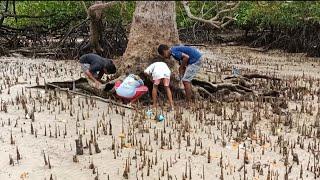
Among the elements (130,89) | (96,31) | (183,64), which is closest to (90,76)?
(130,89)

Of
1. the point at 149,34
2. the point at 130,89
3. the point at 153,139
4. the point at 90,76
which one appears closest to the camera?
the point at 153,139

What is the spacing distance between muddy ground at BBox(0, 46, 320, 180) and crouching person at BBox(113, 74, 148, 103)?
0.82 feet

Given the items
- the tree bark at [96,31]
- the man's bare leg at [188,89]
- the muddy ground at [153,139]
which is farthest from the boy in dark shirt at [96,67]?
the tree bark at [96,31]

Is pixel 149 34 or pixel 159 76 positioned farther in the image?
pixel 149 34

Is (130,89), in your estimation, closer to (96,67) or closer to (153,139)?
(96,67)

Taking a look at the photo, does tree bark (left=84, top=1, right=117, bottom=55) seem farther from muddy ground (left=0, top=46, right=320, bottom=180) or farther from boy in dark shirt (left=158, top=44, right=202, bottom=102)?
boy in dark shirt (left=158, top=44, right=202, bottom=102)

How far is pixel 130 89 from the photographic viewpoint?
6.70 metres

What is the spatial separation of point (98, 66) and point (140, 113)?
1123 millimetres

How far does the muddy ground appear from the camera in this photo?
4637 millimetres

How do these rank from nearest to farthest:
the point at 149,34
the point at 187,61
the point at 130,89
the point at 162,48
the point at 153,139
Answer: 1. the point at 153,139
2. the point at 130,89
3. the point at 162,48
4. the point at 187,61
5. the point at 149,34

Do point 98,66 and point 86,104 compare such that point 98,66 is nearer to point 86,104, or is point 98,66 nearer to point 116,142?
point 86,104

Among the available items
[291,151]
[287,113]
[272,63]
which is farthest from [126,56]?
[272,63]

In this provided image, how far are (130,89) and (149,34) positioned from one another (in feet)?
3.06

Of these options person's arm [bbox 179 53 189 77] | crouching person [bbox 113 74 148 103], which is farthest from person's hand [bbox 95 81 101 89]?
person's arm [bbox 179 53 189 77]
